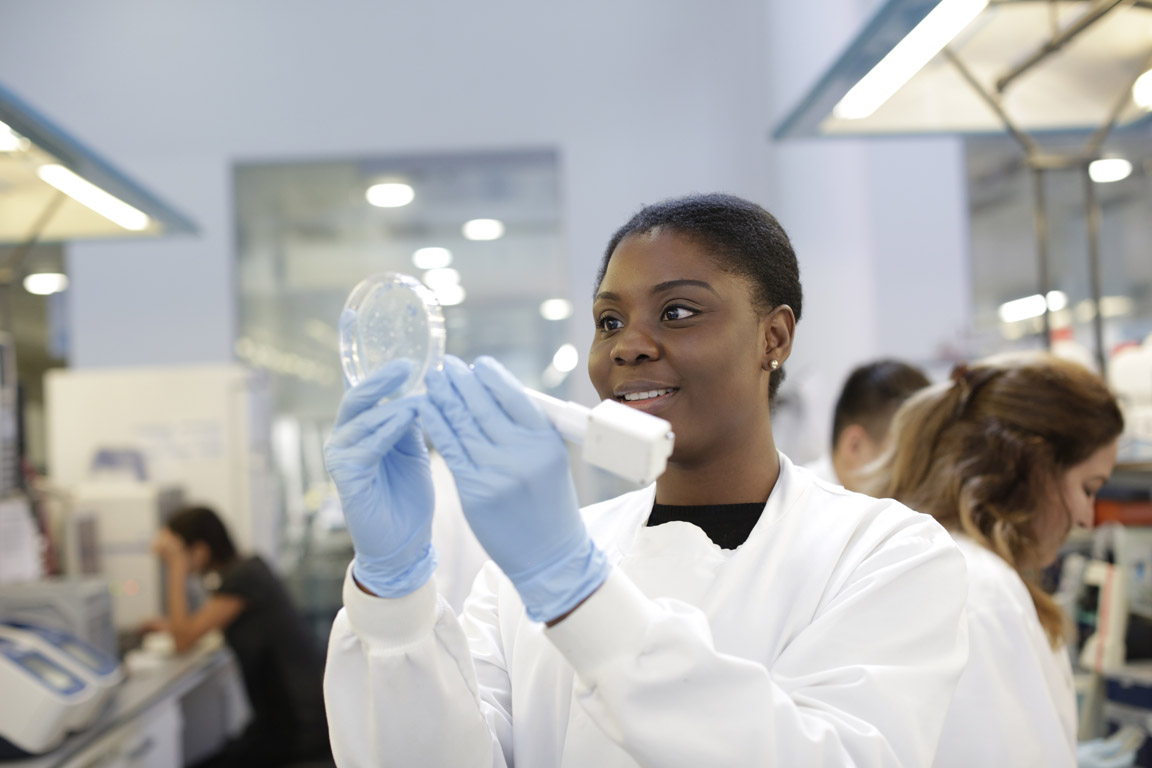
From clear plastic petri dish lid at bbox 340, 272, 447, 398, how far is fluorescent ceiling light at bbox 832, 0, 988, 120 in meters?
1.23

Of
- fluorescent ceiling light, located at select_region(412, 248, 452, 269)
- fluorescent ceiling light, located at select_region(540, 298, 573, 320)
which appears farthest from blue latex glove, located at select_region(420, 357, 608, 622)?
fluorescent ceiling light, located at select_region(412, 248, 452, 269)

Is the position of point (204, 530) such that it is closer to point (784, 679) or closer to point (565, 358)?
point (565, 358)

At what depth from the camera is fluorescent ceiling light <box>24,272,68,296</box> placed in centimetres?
512

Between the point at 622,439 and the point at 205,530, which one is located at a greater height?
the point at 622,439

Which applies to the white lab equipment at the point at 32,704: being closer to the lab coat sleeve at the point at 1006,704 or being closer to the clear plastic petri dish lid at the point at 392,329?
the clear plastic petri dish lid at the point at 392,329

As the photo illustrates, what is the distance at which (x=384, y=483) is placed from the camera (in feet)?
3.22

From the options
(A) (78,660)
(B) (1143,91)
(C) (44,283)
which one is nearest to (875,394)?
(B) (1143,91)

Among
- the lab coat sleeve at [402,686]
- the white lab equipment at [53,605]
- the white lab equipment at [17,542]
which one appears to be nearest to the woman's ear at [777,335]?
the lab coat sleeve at [402,686]

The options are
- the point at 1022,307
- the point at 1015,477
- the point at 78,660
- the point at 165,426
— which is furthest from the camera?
the point at 1022,307

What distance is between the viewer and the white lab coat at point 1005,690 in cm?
130

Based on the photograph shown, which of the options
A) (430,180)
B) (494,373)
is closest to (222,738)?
(430,180)

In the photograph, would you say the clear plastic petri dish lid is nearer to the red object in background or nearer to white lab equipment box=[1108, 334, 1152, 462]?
white lab equipment box=[1108, 334, 1152, 462]

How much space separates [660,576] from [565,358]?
402 centimetres

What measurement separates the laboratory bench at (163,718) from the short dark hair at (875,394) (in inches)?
82.0
